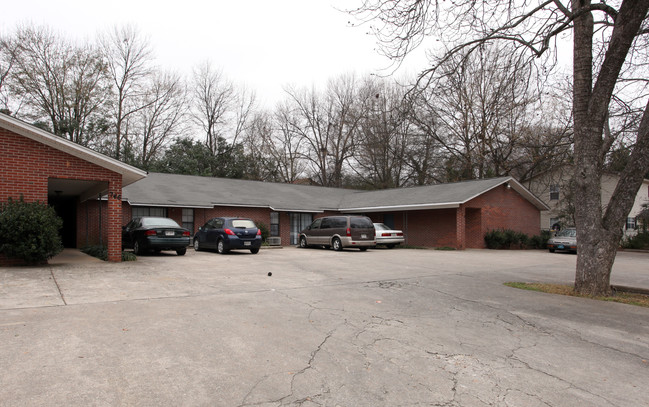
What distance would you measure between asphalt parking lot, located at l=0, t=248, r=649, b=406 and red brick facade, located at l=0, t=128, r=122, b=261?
251cm

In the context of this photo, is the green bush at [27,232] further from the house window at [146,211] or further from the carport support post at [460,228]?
the carport support post at [460,228]

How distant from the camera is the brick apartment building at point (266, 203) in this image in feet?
38.6

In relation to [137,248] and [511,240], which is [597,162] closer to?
[137,248]

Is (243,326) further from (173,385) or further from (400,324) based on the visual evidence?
(400,324)

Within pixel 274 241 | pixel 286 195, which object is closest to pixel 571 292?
pixel 274 241

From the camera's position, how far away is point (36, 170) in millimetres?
10586

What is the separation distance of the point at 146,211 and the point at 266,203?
6830 mm

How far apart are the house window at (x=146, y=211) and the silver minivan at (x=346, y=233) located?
8.11m

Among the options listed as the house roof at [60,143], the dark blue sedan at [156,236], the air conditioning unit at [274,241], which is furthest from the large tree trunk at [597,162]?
the air conditioning unit at [274,241]

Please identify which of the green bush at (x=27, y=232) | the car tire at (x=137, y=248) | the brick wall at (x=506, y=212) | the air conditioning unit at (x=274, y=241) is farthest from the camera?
the brick wall at (x=506, y=212)

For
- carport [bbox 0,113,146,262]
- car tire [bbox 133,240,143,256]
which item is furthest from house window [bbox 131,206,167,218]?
carport [bbox 0,113,146,262]

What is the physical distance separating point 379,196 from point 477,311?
22393 mm

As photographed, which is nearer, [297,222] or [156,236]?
[156,236]

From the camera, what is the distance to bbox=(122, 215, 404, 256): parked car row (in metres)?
14.7
